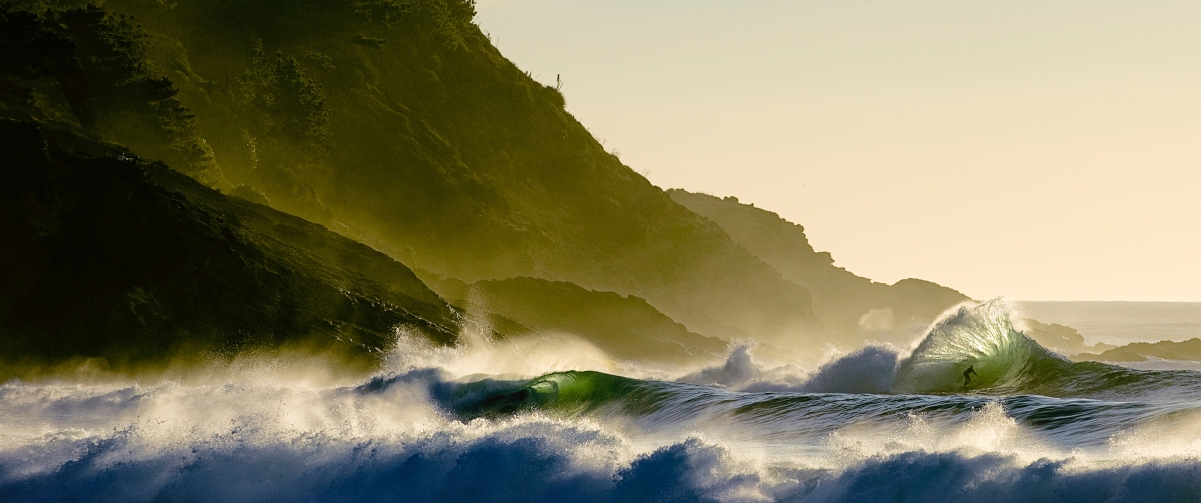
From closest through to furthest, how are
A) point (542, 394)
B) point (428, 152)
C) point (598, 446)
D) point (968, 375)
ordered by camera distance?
point (598, 446), point (542, 394), point (968, 375), point (428, 152)

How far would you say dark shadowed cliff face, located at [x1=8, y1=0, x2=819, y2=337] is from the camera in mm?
40750

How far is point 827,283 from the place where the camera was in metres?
98.1

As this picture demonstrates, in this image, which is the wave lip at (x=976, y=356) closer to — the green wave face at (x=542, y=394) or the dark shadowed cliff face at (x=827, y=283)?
the green wave face at (x=542, y=394)

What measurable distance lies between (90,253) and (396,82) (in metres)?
35.7

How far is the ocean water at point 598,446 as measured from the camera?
7.67 meters

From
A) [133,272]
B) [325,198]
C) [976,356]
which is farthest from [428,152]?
[976,356]

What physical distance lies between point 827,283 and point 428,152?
5671cm

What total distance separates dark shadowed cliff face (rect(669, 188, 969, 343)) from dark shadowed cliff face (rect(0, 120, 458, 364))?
7122cm

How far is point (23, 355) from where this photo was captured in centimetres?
1877

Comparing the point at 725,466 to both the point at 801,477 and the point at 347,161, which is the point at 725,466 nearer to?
the point at 801,477

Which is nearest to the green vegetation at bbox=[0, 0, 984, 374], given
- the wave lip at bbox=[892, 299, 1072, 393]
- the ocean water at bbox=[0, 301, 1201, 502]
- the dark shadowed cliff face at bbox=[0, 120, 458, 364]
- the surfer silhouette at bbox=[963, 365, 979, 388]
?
the dark shadowed cliff face at bbox=[0, 120, 458, 364]

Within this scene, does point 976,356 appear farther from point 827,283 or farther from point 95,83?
point 827,283

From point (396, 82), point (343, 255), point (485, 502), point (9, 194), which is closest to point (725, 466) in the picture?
point (485, 502)

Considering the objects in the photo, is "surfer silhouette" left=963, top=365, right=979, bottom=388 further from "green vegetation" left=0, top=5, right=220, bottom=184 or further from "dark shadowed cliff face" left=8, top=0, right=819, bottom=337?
"dark shadowed cliff face" left=8, top=0, right=819, bottom=337
